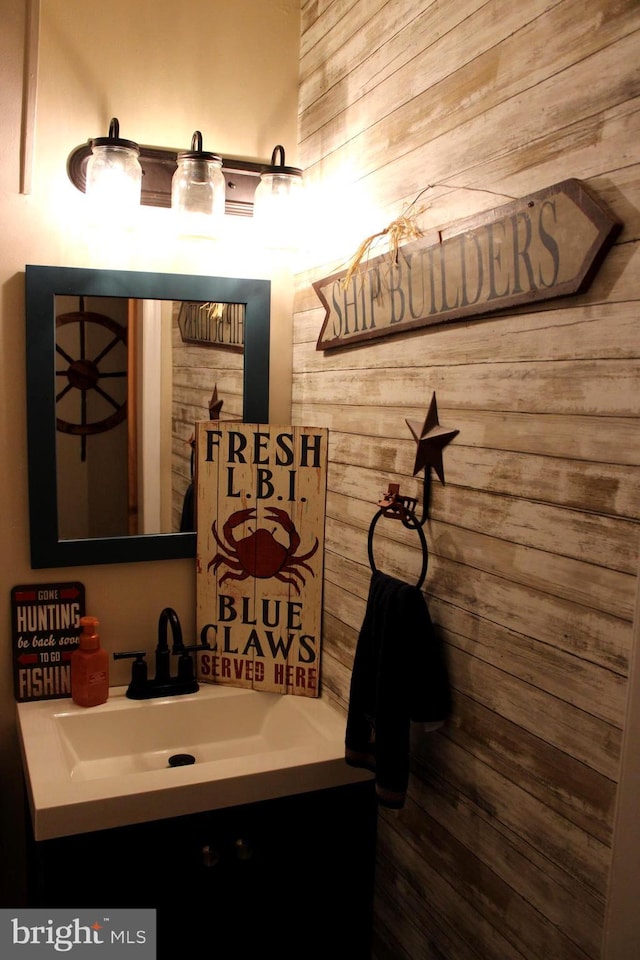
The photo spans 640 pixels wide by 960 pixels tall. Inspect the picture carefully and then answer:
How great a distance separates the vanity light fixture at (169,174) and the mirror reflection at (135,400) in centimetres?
23

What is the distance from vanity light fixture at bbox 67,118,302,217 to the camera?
1.67 metres

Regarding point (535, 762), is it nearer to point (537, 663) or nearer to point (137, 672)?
point (537, 663)

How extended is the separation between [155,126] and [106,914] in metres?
1.64

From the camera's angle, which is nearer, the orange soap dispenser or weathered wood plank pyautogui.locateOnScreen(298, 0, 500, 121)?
weathered wood plank pyautogui.locateOnScreen(298, 0, 500, 121)

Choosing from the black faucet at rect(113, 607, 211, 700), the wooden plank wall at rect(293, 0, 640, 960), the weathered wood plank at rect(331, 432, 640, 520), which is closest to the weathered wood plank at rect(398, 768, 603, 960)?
the wooden plank wall at rect(293, 0, 640, 960)

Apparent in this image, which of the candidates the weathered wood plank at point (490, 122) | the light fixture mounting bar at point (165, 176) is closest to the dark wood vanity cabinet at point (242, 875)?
the weathered wood plank at point (490, 122)

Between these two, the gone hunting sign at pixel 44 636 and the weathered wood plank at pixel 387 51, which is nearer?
the weathered wood plank at pixel 387 51

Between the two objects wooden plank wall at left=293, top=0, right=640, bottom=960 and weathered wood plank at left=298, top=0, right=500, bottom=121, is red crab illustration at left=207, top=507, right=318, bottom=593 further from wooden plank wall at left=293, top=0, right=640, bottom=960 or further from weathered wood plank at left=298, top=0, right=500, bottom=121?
weathered wood plank at left=298, top=0, right=500, bottom=121

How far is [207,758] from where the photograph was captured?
5.64 ft

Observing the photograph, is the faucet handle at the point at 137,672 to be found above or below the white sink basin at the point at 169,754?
above

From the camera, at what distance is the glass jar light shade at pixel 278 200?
1732 mm

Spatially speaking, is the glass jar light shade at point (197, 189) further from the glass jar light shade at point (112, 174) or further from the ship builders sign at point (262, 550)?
the ship builders sign at point (262, 550)

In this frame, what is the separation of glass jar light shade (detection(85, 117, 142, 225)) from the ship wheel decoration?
0.23m

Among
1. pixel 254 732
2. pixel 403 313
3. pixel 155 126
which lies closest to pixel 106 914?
pixel 254 732
